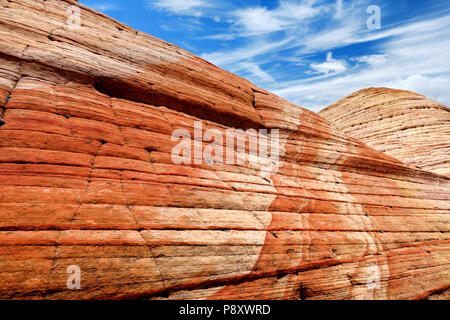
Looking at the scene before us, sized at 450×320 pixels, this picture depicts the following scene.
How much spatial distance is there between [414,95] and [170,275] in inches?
993

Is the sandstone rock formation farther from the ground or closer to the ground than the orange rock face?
farther from the ground

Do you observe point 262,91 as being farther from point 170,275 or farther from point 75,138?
point 170,275

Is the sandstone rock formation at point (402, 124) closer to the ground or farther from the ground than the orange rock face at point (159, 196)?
farther from the ground

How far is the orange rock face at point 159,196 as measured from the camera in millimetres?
4344

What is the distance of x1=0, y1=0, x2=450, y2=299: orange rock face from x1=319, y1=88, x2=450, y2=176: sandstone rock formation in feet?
31.7

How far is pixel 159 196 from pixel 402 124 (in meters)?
21.4

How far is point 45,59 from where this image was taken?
6.22 metres

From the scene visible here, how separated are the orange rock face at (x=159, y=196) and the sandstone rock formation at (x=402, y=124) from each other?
381 inches

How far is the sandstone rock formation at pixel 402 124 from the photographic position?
17.8 meters

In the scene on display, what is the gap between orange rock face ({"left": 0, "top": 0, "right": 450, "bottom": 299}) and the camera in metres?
4.34

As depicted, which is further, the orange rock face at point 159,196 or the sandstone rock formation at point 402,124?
the sandstone rock formation at point 402,124

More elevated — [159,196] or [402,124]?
[402,124]

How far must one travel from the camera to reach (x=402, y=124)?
20109 millimetres
